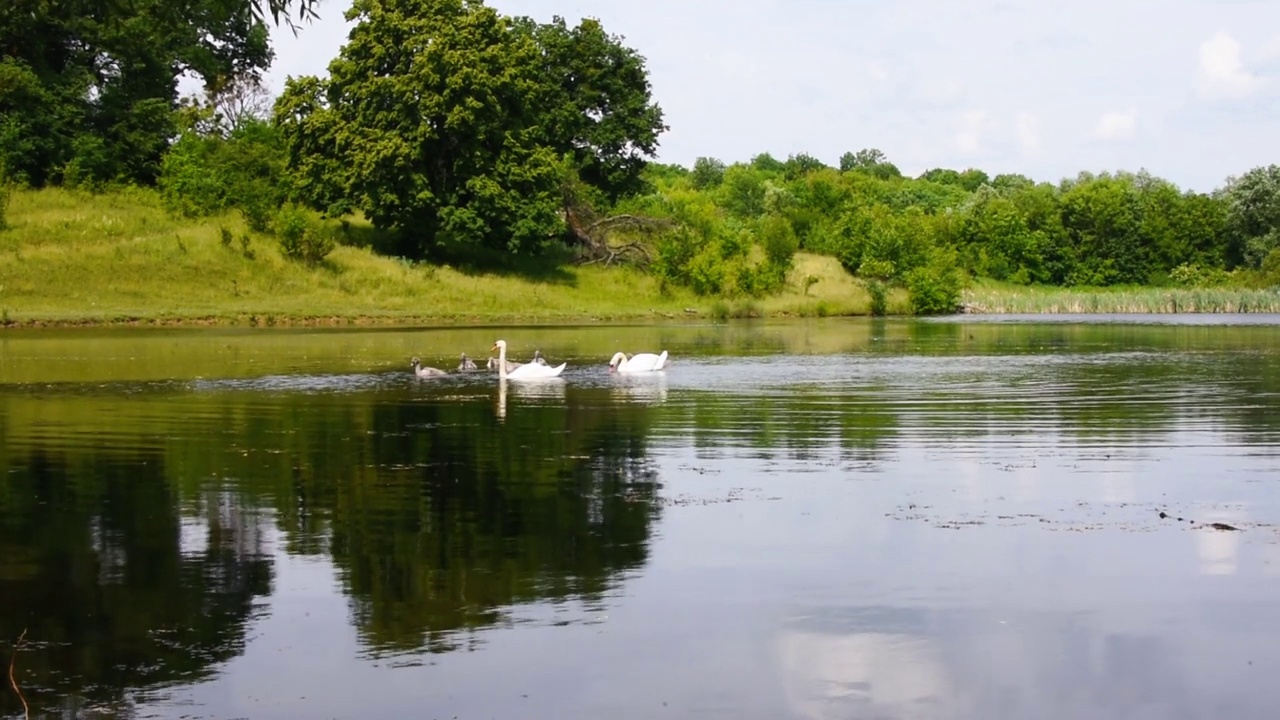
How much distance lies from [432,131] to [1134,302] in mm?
45466

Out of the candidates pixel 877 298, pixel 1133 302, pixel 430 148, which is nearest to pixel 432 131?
pixel 430 148

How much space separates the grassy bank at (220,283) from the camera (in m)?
56.7

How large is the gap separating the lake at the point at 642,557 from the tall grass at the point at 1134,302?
209ft

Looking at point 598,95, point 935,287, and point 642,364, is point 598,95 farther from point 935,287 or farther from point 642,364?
point 642,364

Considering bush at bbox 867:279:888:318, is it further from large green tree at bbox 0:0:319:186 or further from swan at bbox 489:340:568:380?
swan at bbox 489:340:568:380

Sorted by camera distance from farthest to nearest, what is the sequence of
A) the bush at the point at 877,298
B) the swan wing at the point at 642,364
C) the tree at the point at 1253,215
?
the tree at the point at 1253,215 → the bush at the point at 877,298 → the swan wing at the point at 642,364

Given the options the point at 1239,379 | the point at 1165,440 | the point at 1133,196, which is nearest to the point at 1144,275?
the point at 1133,196

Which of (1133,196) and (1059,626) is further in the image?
(1133,196)

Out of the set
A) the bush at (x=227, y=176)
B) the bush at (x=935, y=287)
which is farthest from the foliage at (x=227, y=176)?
the bush at (x=935, y=287)

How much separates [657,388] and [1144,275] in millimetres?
98002

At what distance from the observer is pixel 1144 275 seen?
Result: 118 meters

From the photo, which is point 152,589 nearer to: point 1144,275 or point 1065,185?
point 1144,275

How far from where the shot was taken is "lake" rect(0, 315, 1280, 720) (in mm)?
8906

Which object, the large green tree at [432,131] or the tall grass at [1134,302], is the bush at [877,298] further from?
the large green tree at [432,131]
